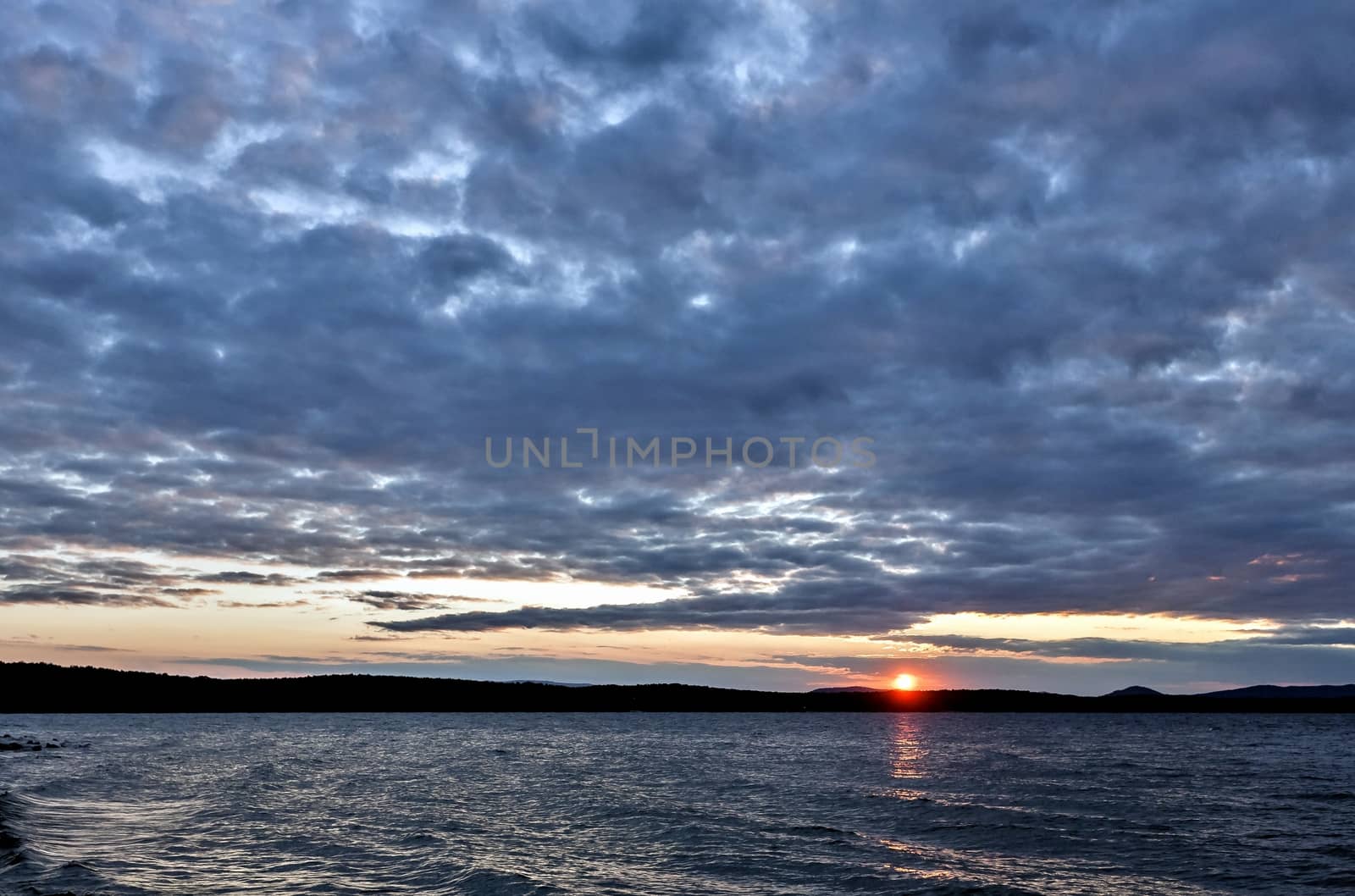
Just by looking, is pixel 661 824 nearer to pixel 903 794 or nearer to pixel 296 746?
pixel 903 794

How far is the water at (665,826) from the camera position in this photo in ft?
103

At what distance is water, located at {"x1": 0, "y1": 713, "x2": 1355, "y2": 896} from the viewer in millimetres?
31281

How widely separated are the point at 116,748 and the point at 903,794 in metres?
80.2

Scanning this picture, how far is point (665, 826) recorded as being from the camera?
143 ft

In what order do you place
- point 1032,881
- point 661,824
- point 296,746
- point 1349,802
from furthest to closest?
point 296,746 < point 1349,802 < point 661,824 < point 1032,881

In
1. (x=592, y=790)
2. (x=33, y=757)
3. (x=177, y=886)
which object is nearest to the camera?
(x=177, y=886)

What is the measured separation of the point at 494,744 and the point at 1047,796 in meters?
74.4

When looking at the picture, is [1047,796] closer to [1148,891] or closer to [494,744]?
[1148,891]

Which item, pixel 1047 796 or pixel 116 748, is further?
pixel 116 748

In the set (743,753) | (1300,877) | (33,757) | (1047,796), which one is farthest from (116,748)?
(1300,877)

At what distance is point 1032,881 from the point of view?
31609 mm

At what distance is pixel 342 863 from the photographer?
3359cm

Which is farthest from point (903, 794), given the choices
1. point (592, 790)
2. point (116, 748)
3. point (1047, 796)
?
point (116, 748)

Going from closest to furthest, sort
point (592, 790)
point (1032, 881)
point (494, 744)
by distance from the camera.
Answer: point (1032, 881) < point (592, 790) < point (494, 744)
